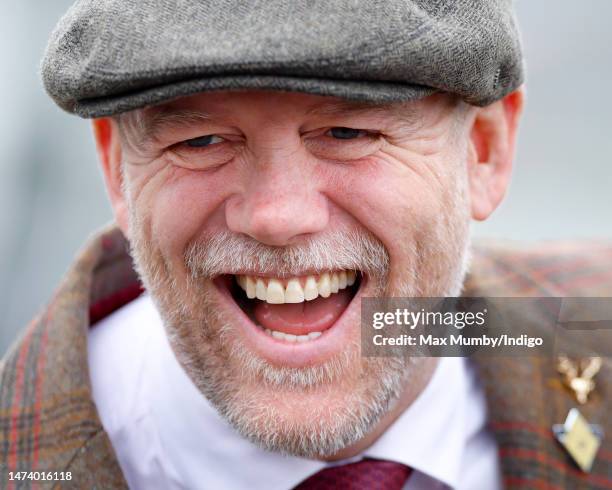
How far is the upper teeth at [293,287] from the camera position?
135cm

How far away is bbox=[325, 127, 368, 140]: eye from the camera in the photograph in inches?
50.2

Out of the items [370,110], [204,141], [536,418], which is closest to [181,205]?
[204,141]

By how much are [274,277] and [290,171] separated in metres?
0.22

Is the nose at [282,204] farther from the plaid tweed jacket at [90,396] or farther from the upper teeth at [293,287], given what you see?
the plaid tweed jacket at [90,396]

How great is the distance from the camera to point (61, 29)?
1305 millimetres

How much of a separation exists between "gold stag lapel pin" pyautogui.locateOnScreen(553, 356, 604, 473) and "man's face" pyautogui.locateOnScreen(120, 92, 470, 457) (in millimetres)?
424

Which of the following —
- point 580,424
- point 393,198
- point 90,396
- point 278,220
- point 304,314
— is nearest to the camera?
point 278,220

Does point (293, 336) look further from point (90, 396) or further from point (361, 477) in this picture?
point (90, 396)

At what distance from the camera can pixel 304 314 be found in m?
1.44

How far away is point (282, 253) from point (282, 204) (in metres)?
0.11

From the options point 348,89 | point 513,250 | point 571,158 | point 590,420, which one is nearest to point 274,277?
point 348,89

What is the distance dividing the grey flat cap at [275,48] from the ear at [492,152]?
298 millimetres

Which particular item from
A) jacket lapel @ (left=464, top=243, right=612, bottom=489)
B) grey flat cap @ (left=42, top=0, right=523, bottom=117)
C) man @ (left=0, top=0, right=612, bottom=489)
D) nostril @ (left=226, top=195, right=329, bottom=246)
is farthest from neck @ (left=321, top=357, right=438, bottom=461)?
grey flat cap @ (left=42, top=0, right=523, bottom=117)

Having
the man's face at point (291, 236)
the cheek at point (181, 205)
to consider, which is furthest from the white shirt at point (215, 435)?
the cheek at point (181, 205)
